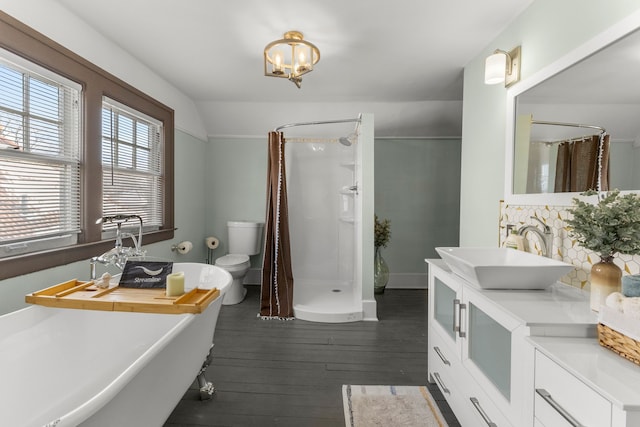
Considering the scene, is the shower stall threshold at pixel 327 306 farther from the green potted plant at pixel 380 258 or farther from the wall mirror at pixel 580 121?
the wall mirror at pixel 580 121

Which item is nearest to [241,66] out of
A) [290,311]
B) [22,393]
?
[290,311]

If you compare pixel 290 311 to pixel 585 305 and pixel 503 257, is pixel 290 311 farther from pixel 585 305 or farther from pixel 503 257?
pixel 585 305

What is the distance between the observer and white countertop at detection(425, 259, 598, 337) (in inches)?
37.0

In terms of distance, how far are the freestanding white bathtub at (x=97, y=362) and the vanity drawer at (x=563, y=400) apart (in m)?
1.22

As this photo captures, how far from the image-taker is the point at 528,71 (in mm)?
1739

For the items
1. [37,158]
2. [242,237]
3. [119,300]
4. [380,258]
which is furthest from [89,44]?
[380,258]

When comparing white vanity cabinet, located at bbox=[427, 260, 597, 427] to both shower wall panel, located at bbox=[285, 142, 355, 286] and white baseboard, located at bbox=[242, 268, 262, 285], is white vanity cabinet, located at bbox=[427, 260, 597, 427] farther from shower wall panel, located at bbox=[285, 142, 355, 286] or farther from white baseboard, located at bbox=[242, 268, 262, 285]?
white baseboard, located at bbox=[242, 268, 262, 285]

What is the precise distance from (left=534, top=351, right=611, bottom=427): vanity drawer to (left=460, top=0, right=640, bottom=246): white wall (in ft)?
4.43

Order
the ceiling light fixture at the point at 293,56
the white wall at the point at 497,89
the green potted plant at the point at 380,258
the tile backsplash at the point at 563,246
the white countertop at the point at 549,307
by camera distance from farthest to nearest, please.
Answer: the green potted plant at the point at 380,258 → the ceiling light fixture at the point at 293,56 → the white wall at the point at 497,89 → the tile backsplash at the point at 563,246 → the white countertop at the point at 549,307

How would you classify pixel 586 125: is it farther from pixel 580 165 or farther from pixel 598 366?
pixel 598 366

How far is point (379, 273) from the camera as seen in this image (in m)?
3.65

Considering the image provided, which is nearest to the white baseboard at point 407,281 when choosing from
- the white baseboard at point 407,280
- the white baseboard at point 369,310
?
the white baseboard at point 407,280

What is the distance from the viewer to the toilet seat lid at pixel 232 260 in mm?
3240

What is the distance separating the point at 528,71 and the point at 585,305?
4.43ft
